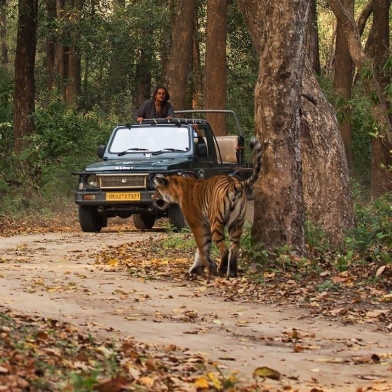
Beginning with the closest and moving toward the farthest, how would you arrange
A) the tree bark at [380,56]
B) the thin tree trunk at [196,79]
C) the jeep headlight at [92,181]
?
the jeep headlight at [92,181] < the tree bark at [380,56] < the thin tree trunk at [196,79]

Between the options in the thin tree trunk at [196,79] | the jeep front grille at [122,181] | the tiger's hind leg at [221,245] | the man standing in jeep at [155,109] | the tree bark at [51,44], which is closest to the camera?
the tiger's hind leg at [221,245]

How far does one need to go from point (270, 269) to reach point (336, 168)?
143 inches

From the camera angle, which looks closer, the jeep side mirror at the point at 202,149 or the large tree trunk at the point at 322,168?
the large tree trunk at the point at 322,168

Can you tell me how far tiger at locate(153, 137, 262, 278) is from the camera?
12508mm

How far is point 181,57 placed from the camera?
97.3 feet

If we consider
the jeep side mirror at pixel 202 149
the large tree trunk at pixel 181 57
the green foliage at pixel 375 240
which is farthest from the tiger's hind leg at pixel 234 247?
the large tree trunk at pixel 181 57

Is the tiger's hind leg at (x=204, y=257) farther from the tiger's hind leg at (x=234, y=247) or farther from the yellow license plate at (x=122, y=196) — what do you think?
the yellow license plate at (x=122, y=196)

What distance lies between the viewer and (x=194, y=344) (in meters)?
8.35

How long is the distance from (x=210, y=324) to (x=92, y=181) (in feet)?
34.6

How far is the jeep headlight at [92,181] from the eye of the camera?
19797mm

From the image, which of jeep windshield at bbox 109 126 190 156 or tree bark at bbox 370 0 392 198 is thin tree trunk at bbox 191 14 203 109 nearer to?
tree bark at bbox 370 0 392 198

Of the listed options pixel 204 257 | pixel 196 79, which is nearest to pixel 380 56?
pixel 196 79

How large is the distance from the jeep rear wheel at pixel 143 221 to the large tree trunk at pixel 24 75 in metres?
8.44

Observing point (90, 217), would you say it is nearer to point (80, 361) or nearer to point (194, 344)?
point (194, 344)
